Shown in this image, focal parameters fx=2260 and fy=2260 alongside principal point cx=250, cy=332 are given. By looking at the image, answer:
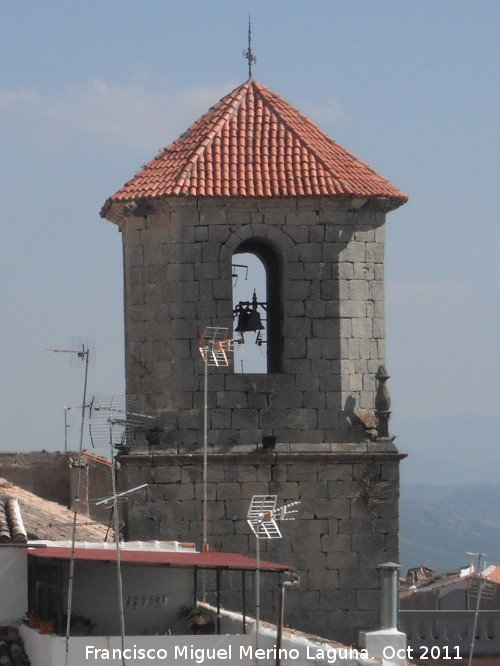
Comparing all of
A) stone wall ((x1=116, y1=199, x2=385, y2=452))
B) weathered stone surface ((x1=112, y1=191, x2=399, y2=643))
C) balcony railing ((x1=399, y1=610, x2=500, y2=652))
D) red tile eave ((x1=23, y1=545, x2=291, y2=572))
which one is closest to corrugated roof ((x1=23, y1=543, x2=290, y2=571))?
red tile eave ((x1=23, y1=545, x2=291, y2=572))

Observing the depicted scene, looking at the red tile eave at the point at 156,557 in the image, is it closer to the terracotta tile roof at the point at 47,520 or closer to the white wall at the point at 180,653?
the terracotta tile roof at the point at 47,520

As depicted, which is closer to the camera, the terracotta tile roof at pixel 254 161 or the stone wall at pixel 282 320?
the stone wall at pixel 282 320

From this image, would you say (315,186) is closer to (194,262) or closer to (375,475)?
(194,262)

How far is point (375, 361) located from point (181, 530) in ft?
11.5

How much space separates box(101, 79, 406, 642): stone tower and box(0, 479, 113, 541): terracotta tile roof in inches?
47.8

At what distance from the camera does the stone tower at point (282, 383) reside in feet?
97.9

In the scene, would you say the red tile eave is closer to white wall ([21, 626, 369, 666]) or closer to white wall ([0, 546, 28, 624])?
white wall ([0, 546, 28, 624])

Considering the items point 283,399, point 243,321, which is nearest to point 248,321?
point 243,321

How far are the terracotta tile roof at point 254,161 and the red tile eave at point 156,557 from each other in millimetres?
5216

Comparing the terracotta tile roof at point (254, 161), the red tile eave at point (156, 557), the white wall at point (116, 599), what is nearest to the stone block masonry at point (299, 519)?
the red tile eave at point (156, 557)

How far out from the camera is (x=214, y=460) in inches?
1176

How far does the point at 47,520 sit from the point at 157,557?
16.1 ft

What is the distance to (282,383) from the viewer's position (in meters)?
30.1

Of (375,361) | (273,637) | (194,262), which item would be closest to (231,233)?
(194,262)
